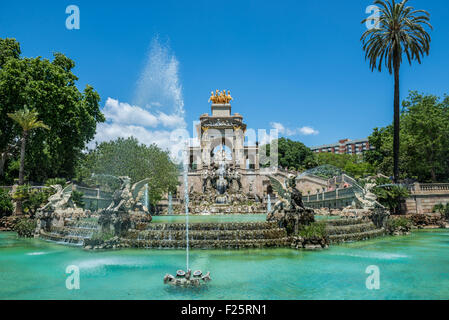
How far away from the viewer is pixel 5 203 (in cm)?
2345

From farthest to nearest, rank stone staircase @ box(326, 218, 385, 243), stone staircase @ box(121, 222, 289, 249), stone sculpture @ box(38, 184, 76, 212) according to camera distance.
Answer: stone sculpture @ box(38, 184, 76, 212) < stone staircase @ box(326, 218, 385, 243) < stone staircase @ box(121, 222, 289, 249)

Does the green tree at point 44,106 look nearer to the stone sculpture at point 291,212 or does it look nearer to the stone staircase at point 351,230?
the stone sculpture at point 291,212

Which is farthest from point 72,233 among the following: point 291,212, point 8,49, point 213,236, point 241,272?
point 8,49

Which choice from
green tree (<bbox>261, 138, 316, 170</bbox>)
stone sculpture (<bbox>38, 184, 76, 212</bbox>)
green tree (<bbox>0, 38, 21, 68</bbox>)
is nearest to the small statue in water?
stone sculpture (<bbox>38, 184, 76, 212</bbox>)

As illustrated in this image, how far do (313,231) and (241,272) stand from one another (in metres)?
5.55

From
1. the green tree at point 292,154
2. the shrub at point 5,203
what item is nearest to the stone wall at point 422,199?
the shrub at point 5,203

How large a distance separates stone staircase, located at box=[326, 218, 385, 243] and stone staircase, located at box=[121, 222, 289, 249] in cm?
284

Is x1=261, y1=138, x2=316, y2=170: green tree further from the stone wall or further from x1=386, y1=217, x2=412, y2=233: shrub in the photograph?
x1=386, y1=217, x2=412, y2=233: shrub

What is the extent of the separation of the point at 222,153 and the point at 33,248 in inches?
1425

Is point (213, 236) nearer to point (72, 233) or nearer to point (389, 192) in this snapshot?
point (72, 233)

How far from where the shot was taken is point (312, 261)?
10.4 m

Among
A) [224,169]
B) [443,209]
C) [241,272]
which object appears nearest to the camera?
[241,272]

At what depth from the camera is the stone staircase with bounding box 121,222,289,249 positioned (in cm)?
1316

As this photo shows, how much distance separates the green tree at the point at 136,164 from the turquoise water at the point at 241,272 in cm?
1595
